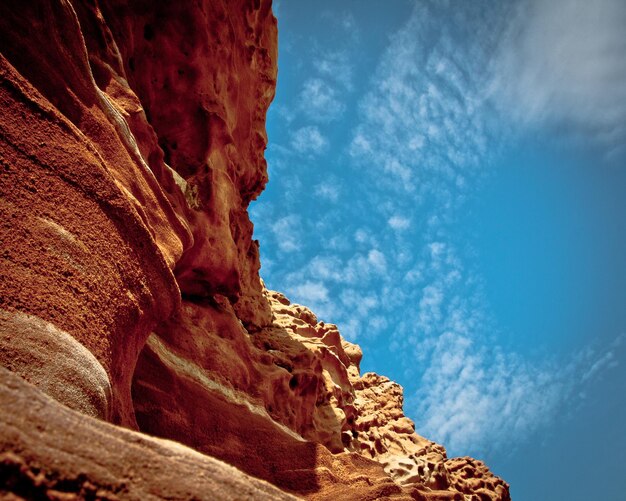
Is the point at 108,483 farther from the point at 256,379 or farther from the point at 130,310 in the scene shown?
the point at 256,379

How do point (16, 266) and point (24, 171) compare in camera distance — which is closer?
point (16, 266)

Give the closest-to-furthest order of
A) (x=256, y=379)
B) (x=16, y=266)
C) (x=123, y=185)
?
(x=16, y=266) → (x=123, y=185) → (x=256, y=379)

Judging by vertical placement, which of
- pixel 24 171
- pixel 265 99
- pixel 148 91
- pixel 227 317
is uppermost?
pixel 265 99

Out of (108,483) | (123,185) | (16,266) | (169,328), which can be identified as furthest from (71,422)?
(169,328)

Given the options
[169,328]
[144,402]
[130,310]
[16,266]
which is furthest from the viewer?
[169,328]

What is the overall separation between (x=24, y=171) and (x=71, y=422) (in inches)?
113

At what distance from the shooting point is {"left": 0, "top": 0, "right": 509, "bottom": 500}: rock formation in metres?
2.60

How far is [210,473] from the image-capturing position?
9.04ft

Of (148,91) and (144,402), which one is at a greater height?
(148,91)

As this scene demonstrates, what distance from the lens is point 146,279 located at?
5785mm

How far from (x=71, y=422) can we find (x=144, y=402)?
5358 mm

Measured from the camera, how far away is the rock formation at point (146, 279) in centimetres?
260

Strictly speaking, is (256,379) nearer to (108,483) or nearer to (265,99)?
(108,483)

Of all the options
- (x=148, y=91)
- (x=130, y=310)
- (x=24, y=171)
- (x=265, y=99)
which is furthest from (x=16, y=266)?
(x=265, y=99)
